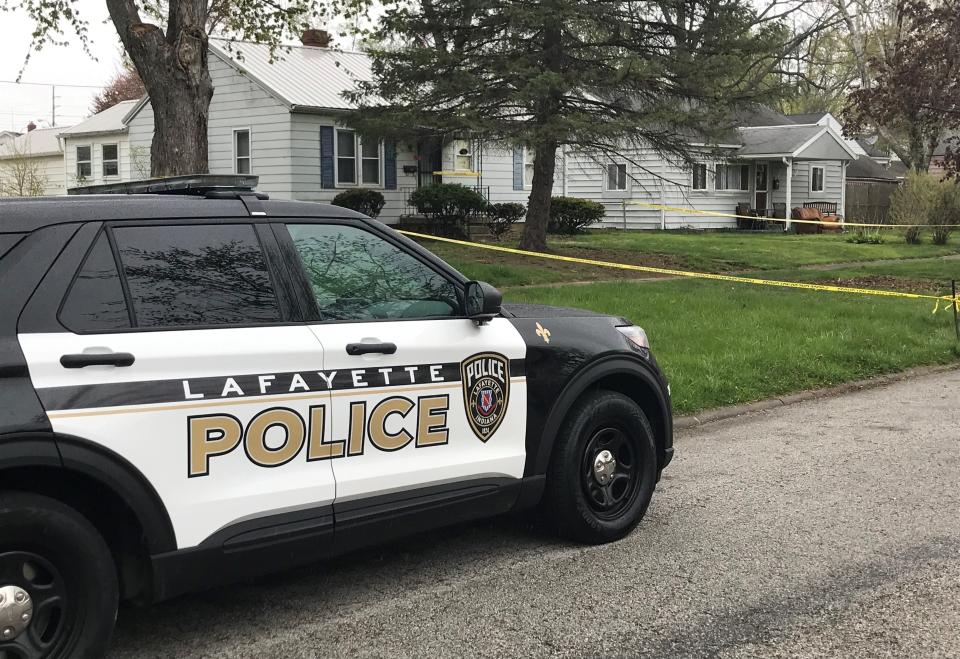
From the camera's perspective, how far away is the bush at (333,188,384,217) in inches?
939

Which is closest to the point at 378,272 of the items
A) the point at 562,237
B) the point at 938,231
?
the point at 562,237

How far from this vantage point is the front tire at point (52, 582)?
3.35 meters

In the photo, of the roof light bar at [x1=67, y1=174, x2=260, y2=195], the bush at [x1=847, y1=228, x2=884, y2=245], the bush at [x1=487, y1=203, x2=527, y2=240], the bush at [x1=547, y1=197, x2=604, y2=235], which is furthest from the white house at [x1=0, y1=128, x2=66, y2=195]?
the roof light bar at [x1=67, y1=174, x2=260, y2=195]

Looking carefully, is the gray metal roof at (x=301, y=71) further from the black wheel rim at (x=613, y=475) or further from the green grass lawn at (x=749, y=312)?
the black wheel rim at (x=613, y=475)

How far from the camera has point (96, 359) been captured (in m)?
3.52

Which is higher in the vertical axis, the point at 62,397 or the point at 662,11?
the point at 662,11

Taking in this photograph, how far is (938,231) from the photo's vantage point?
28.8m

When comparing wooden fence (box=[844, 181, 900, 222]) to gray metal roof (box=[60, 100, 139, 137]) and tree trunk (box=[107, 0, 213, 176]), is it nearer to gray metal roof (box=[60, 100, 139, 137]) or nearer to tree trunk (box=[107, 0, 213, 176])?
gray metal roof (box=[60, 100, 139, 137])

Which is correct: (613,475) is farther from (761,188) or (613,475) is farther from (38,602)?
(761,188)

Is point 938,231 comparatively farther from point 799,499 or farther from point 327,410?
point 327,410

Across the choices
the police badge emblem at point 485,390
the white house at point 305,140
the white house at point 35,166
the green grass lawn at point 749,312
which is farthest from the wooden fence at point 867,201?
the police badge emblem at point 485,390

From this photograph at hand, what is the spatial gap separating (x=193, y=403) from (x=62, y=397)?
1.53 feet

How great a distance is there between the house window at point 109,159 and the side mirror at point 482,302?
29433 millimetres

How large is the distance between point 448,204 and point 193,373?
2110 centimetres
